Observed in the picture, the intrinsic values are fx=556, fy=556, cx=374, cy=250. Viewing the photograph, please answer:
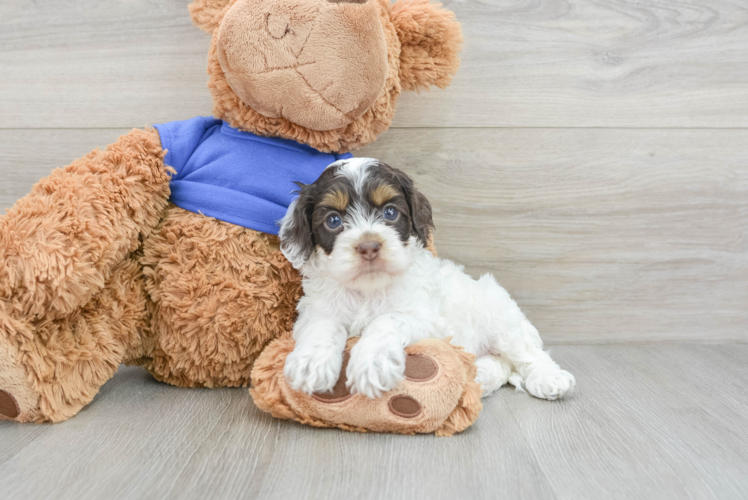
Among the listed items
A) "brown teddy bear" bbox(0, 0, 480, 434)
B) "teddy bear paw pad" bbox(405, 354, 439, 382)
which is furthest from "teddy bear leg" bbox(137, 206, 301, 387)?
"teddy bear paw pad" bbox(405, 354, 439, 382)

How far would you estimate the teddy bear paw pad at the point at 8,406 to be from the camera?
1.30 metres

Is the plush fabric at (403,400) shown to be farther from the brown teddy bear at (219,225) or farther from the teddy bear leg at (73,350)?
the teddy bear leg at (73,350)

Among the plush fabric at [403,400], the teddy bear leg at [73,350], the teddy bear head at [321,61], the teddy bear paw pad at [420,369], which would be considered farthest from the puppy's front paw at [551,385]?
the teddy bear leg at [73,350]

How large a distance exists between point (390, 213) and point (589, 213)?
3.16 ft

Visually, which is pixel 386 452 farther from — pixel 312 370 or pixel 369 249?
pixel 369 249

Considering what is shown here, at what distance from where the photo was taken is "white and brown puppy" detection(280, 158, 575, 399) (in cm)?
125

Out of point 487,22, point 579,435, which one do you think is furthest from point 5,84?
point 579,435

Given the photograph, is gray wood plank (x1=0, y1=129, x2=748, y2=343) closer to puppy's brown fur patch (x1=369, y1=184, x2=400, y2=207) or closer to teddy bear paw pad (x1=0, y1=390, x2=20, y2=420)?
puppy's brown fur patch (x1=369, y1=184, x2=400, y2=207)

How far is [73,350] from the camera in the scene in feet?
4.55

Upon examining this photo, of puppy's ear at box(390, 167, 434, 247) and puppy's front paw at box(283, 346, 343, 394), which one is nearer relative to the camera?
puppy's front paw at box(283, 346, 343, 394)

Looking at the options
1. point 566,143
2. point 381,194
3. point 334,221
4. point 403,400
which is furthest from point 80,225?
point 566,143

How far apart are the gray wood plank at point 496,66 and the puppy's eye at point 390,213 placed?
0.65 meters

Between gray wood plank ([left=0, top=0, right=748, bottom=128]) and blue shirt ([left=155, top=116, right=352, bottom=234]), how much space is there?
0.44 metres

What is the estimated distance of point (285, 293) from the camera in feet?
5.15
